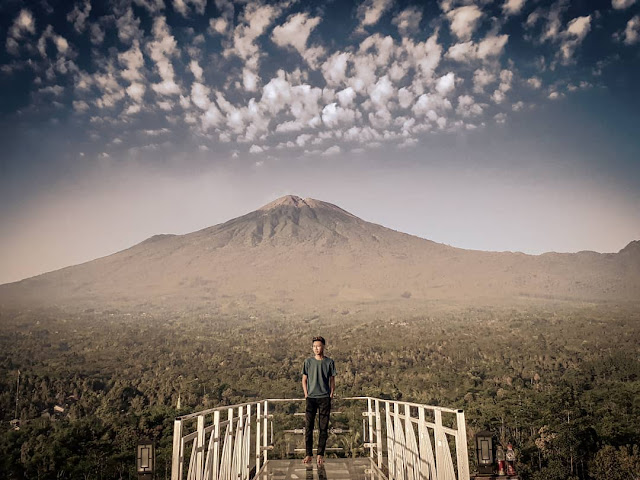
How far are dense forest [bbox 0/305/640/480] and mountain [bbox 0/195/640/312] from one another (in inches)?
521

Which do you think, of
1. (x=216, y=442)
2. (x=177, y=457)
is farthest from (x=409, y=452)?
(x=177, y=457)

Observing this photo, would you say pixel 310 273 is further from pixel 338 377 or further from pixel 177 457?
pixel 177 457

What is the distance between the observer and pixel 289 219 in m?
187

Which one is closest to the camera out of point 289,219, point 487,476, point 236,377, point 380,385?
point 487,476

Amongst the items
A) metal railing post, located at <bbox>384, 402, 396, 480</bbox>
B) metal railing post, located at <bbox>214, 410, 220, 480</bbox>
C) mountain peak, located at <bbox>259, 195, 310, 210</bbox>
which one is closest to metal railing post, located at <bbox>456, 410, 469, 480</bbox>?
metal railing post, located at <bbox>214, 410, 220, 480</bbox>

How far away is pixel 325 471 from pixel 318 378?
42.6 inches

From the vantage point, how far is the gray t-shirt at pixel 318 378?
5.21 meters

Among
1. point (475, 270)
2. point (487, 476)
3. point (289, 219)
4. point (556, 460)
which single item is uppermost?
point (289, 219)

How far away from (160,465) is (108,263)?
14628 centimetres

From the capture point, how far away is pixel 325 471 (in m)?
5.52

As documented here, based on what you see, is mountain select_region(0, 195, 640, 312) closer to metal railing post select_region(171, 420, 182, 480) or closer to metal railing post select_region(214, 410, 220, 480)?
metal railing post select_region(214, 410, 220, 480)

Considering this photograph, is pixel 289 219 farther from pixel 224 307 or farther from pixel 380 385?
pixel 380 385

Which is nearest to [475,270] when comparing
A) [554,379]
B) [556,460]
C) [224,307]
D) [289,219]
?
[289,219]

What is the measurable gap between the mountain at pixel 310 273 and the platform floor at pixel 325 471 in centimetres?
13536
